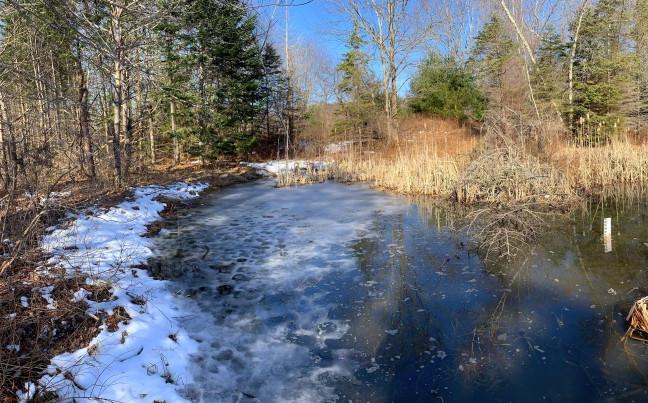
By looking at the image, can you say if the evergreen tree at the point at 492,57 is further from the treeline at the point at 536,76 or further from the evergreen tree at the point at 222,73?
the evergreen tree at the point at 222,73

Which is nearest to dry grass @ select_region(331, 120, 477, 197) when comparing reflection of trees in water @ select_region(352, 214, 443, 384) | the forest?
the forest

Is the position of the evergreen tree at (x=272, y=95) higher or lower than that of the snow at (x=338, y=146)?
higher

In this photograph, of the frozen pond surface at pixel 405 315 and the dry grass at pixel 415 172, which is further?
the dry grass at pixel 415 172

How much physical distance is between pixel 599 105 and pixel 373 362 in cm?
1677

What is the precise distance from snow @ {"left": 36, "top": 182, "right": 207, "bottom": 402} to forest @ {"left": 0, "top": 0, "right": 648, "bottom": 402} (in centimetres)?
2

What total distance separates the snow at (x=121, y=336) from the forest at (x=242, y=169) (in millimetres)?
18

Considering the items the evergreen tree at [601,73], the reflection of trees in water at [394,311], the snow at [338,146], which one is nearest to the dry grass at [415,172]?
the snow at [338,146]

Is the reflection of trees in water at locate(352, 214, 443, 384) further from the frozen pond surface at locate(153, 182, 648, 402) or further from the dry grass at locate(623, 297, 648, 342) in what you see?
the dry grass at locate(623, 297, 648, 342)

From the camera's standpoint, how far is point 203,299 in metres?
4.16

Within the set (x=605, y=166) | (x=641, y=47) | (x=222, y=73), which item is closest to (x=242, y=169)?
(x=222, y=73)

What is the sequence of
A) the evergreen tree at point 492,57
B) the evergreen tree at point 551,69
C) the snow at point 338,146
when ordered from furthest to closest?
the snow at point 338,146, the evergreen tree at point 492,57, the evergreen tree at point 551,69

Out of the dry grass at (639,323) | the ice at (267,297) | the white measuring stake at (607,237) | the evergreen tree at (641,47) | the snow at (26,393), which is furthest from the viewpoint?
the evergreen tree at (641,47)

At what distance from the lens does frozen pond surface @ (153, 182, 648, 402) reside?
2.76 metres

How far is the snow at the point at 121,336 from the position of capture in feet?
8.43
